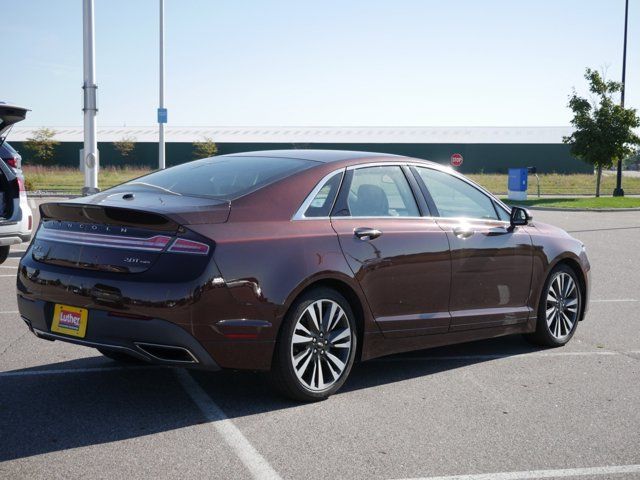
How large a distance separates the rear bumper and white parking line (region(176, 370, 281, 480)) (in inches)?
12.7

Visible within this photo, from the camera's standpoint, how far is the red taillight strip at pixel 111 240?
15.9 feet

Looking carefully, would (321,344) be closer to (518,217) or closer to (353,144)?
(518,217)

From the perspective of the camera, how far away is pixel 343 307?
5.46m

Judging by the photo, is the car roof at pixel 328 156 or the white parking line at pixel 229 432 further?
the car roof at pixel 328 156

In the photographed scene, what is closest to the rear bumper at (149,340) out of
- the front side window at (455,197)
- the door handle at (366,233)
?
the door handle at (366,233)

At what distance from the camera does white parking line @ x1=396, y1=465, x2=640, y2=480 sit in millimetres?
4098

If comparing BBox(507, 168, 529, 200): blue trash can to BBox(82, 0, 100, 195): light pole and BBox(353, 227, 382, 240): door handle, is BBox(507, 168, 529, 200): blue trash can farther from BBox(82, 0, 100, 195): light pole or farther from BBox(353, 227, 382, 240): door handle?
BBox(353, 227, 382, 240): door handle

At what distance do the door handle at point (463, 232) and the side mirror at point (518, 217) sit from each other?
57cm

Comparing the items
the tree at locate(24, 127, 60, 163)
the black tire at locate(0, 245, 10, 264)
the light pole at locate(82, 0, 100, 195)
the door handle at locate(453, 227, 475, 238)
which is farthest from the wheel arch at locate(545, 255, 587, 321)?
the tree at locate(24, 127, 60, 163)

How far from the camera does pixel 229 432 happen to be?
15.5ft

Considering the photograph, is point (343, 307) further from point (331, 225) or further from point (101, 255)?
point (101, 255)

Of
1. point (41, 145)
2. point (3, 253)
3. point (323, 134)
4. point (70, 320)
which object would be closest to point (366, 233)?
point (70, 320)

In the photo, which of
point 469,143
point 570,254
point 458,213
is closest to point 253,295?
point 458,213

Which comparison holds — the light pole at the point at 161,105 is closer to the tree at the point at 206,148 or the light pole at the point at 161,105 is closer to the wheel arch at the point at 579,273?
the wheel arch at the point at 579,273
